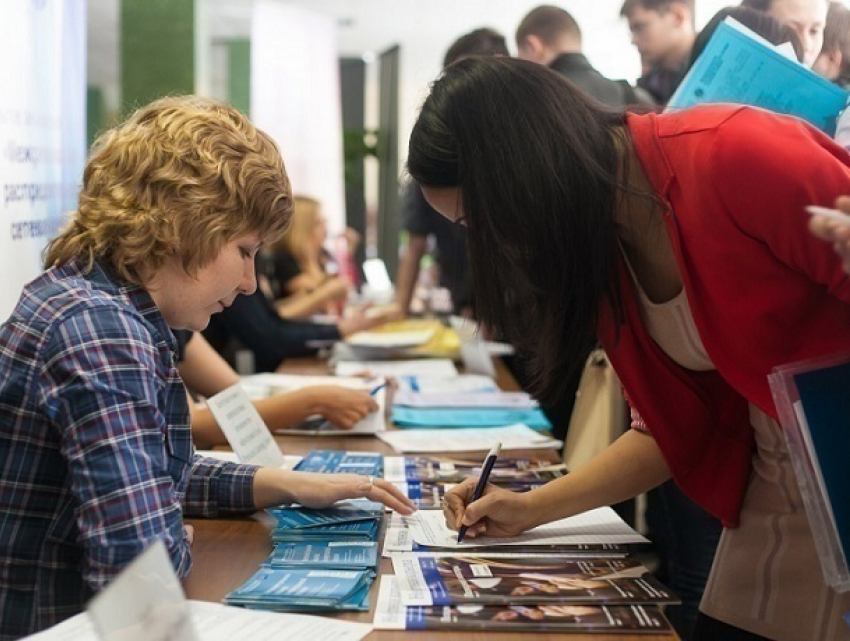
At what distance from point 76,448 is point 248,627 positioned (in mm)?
239

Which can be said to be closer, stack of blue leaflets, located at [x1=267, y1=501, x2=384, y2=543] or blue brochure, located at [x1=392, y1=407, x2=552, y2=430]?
stack of blue leaflets, located at [x1=267, y1=501, x2=384, y2=543]

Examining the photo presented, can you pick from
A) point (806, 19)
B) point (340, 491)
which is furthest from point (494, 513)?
point (806, 19)

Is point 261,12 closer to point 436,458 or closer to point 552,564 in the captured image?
point 436,458

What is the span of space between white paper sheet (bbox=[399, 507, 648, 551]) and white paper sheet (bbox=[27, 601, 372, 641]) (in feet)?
1.00

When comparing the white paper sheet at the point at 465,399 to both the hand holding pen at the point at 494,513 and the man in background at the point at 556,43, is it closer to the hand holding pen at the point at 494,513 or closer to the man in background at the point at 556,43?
the hand holding pen at the point at 494,513

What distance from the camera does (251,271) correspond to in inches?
50.8

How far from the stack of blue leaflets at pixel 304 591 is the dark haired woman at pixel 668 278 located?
0.77 ft

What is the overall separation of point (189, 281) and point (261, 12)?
5.28 metres

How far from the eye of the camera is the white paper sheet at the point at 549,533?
1317mm

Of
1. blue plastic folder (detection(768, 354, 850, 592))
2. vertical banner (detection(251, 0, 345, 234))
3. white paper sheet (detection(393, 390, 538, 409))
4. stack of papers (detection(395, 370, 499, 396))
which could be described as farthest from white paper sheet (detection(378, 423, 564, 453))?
vertical banner (detection(251, 0, 345, 234))

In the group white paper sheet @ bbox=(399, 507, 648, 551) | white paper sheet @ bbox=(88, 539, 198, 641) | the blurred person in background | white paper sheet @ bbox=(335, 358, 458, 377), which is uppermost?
the blurred person in background

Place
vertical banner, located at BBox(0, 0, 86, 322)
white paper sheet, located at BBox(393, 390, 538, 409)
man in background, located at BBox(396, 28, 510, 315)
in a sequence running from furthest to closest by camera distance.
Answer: man in background, located at BBox(396, 28, 510, 315) → white paper sheet, located at BBox(393, 390, 538, 409) → vertical banner, located at BBox(0, 0, 86, 322)

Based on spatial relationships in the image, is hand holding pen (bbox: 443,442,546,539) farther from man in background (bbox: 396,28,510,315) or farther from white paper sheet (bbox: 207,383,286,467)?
man in background (bbox: 396,28,510,315)

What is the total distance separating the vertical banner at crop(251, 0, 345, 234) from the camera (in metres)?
6.12
